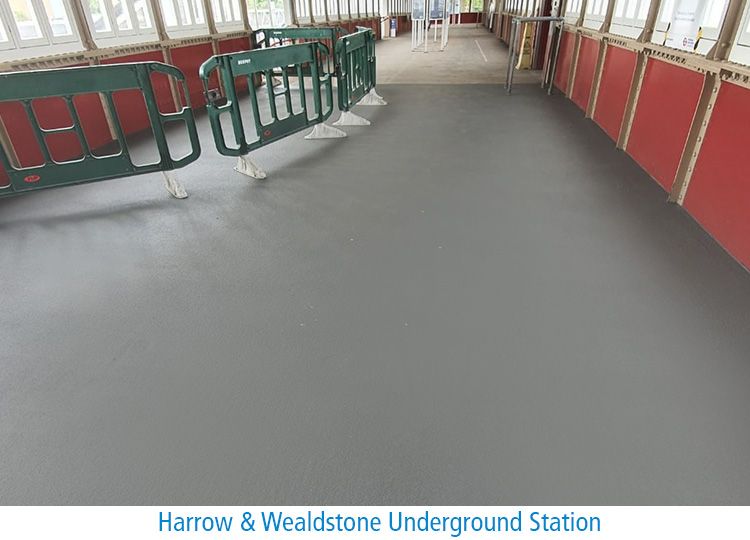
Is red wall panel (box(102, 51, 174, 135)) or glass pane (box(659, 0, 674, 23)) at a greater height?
glass pane (box(659, 0, 674, 23))

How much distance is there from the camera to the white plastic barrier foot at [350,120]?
599 centimetres

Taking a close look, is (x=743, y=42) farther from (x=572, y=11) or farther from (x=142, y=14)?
(x=142, y=14)

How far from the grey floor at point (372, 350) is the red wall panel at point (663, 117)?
285 mm

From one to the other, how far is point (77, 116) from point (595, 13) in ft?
21.4

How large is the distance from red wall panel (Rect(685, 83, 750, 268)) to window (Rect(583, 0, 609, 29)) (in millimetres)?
3418

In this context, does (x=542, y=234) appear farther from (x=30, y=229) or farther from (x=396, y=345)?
(x=30, y=229)

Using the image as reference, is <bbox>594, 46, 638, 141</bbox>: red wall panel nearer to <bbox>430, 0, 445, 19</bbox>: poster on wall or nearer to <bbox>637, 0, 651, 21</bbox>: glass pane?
<bbox>637, 0, 651, 21</bbox>: glass pane

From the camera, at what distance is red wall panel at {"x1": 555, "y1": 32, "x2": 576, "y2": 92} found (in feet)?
23.0

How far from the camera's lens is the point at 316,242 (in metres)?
3.03

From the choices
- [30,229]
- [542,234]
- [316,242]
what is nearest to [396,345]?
[316,242]

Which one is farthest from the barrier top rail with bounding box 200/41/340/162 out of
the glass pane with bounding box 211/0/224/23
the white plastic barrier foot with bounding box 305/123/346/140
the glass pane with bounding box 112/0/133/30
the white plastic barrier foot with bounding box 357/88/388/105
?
the glass pane with bounding box 211/0/224/23

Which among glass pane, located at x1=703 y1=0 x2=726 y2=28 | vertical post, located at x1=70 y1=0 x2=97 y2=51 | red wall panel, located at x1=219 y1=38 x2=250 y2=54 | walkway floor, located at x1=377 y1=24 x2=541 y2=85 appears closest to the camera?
glass pane, located at x1=703 y1=0 x2=726 y2=28

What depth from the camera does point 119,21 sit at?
5531 millimetres

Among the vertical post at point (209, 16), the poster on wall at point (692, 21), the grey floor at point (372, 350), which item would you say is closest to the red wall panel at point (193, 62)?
the vertical post at point (209, 16)
